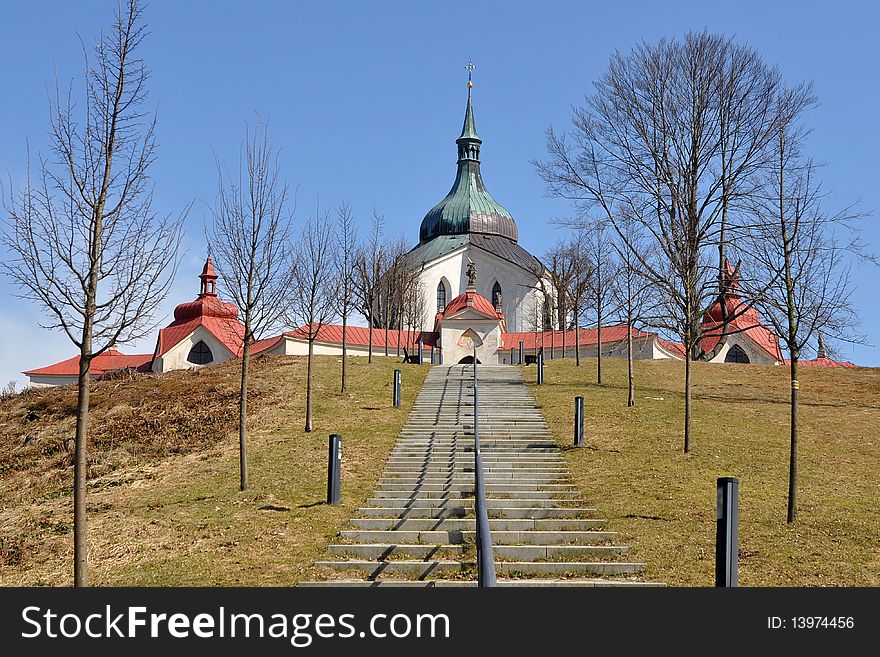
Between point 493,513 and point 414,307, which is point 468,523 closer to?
point 493,513

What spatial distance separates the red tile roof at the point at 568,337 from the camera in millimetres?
45938

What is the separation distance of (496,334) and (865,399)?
76.0 feet

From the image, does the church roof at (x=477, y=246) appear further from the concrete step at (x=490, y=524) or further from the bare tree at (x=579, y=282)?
the concrete step at (x=490, y=524)

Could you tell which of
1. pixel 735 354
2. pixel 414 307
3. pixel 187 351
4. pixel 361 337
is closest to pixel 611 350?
pixel 735 354

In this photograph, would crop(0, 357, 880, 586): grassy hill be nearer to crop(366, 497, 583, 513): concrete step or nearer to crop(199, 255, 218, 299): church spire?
crop(366, 497, 583, 513): concrete step

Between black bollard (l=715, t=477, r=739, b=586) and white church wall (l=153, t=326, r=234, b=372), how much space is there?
141ft

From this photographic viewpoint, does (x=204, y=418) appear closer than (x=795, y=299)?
No

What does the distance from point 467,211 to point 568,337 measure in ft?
71.5

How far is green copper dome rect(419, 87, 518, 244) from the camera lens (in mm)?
67875

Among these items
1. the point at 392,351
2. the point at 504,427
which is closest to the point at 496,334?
the point at 392,351

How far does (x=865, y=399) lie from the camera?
972 inches

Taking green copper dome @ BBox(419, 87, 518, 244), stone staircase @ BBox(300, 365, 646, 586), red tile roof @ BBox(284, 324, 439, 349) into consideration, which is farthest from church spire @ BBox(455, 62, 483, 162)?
stone staircase @ BBox(300, 365, 646, 586)

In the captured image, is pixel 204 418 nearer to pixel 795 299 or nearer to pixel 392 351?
pixel 795 299

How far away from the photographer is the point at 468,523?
470 inches
